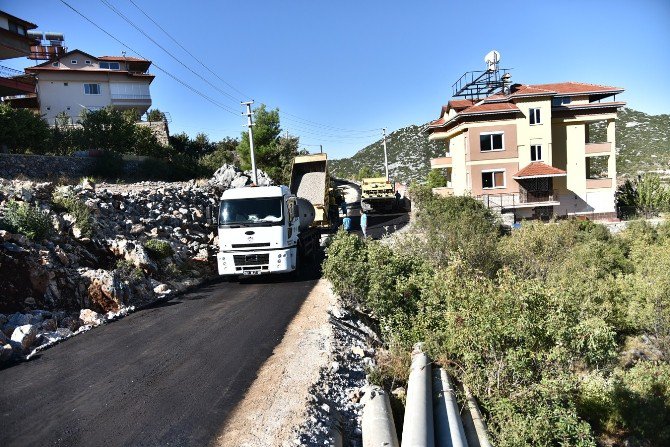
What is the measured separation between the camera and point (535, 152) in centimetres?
3559

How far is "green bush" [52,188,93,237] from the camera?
14.6m

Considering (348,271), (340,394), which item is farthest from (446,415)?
(348,271)

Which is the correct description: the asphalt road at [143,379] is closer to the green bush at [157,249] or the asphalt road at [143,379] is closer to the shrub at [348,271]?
the shrub at [348,271]

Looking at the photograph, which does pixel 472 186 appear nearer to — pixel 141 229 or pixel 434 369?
pixel 141 229

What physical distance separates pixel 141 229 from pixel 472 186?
25357mm

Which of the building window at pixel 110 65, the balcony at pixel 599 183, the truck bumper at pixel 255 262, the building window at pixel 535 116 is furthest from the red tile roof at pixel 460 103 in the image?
the building window at pixel 110 65

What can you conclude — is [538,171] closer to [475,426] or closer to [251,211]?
[251,211]

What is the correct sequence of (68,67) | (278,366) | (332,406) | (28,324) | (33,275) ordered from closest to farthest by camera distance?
(332,406) < (278,366) < (28,324) < (33,275) < (68,67)

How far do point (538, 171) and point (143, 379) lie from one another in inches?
1292

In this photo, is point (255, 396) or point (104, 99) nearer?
point (255, 396)

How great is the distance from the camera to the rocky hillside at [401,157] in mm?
87875

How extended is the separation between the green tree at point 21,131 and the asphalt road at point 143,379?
17.5 metres

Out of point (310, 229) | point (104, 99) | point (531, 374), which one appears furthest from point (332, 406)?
point (104, 99)

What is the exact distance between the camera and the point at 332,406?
22.6ft
